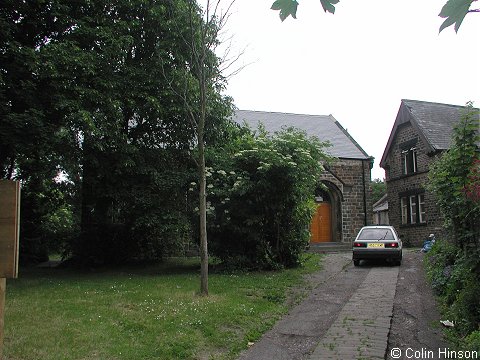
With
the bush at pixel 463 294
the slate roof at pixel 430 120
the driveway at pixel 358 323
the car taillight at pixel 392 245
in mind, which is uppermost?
the slate roof at pixel 430 120

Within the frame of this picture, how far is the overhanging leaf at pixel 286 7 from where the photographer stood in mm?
2846

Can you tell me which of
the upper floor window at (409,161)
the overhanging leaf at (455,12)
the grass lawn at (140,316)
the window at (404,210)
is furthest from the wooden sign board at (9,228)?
the window at (404,210)

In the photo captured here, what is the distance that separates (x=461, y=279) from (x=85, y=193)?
1200cm

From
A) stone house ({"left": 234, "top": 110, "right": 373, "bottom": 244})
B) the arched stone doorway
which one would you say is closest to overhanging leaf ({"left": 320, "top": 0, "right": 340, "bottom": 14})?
stone house ({"left": 234, "top": 110, "right": 373, "bottom": 244})

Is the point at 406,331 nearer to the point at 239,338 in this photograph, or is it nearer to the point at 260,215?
the point at 239,338

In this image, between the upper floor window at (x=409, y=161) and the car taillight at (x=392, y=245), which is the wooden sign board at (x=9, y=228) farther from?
the upper floor window at (x=409, y=161)

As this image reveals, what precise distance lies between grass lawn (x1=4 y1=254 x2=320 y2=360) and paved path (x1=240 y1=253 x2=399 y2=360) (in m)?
0.38

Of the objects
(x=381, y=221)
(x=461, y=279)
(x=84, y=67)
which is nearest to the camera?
(x=461, y=279)

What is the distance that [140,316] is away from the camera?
304 inches

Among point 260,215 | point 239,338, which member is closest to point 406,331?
point 239,338

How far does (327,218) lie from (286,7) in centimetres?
2471

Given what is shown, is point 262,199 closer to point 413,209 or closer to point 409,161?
point 413,209

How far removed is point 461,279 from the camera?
846 centimetres

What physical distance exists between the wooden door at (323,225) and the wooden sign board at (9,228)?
23970 mm
